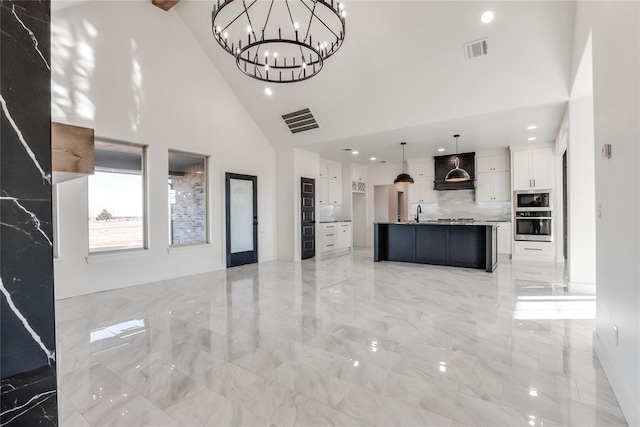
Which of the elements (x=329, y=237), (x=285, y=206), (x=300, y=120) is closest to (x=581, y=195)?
(x=300, y=120)

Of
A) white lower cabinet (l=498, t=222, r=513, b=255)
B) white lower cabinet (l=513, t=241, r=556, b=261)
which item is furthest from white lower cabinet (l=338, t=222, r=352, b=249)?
white lower cabinet (l=513, t=241, r=556, b=261)

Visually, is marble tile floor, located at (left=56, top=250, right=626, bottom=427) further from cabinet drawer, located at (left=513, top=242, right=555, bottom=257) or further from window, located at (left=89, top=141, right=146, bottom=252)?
cabinet drawer, located at (left=513, top=242, right=555, bottom=257)

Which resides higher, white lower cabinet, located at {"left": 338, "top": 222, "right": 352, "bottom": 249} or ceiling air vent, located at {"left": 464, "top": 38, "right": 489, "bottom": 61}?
ceiling air vent, located at {"left": 464, "top": 38, "right": 489, "bottom": 61}

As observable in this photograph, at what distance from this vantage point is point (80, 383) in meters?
2.29

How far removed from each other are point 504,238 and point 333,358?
6886 mm

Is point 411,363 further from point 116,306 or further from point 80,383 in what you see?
point 116,306

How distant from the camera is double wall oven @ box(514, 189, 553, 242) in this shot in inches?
286

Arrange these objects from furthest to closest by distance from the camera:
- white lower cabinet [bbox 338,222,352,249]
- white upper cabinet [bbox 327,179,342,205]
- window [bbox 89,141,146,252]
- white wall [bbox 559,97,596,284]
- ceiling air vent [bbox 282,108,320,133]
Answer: white upper cabinet [bbox 327,179,342,205] → white lower cabinet [bbox 338,222,352,249] → ceiling air vent [bbox 282,108,320,133] → window [bbox 89,141,146,252] → white wall [bbox 559,97,596,284]

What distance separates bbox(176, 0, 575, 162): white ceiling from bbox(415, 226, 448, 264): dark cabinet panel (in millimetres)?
1972

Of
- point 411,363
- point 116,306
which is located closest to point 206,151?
point 116,306

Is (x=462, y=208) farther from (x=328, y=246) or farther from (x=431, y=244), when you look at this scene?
(x=328, y=246)

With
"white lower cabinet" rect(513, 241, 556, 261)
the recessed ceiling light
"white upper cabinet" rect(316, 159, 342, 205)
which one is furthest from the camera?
"white upper cabinet" rect(316, 159, 342, 205)

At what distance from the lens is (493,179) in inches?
322

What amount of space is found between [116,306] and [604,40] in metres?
5.69
